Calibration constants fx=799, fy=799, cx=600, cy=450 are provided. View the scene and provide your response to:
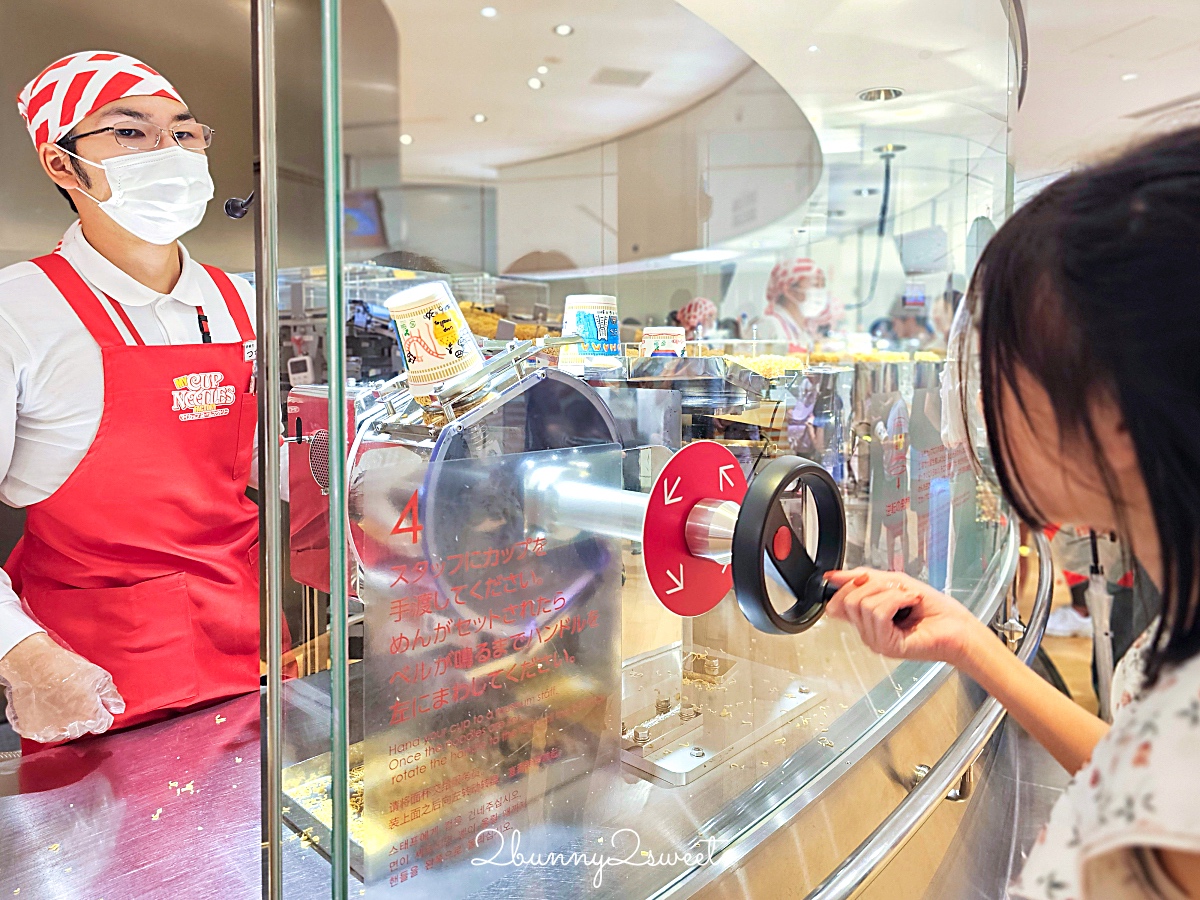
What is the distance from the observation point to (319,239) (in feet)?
1.52

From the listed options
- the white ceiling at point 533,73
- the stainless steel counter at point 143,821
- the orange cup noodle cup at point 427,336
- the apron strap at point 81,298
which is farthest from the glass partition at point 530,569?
the white ceiling at point 533,73

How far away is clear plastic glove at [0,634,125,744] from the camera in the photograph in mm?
1078

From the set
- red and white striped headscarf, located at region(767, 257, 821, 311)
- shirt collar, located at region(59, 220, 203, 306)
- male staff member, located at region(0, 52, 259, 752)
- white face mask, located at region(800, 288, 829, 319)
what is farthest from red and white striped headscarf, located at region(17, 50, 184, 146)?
white face mask, located at region(800, 288, 829, 319)

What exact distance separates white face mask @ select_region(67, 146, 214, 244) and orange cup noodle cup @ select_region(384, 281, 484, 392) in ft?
3.12

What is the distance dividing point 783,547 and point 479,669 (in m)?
0.28

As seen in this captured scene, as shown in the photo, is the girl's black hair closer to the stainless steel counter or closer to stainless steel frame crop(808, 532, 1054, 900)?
stainless steel frame crop(808, 532, 1054, 900)

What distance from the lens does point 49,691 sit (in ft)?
3.55

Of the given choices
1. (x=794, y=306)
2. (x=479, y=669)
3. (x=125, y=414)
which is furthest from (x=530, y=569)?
(x=794, y=306)

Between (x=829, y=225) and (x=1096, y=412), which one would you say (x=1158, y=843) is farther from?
(x=829, y=225)

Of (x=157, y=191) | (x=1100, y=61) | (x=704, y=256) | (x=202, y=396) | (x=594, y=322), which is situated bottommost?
(x=202, y=396)

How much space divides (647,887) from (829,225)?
17.6ft

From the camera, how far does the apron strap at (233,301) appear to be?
147cm

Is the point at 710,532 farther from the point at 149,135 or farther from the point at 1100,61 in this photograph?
the point at 1100,61

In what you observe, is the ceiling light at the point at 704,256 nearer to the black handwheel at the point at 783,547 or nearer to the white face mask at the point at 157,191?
the white face mask at the point at 157,191
